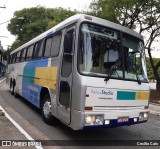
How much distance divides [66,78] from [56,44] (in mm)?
1706

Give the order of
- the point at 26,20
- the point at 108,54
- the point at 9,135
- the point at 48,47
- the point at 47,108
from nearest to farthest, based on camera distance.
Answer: the point at 108,54, the point at 9,135, the point at 47,108, the point at 48,47, the point at 26,20

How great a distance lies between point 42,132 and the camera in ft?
26.7

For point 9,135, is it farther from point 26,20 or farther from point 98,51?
point 26,20

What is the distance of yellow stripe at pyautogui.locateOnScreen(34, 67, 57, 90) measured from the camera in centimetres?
842

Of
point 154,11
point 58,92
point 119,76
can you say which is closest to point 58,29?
point 58,92

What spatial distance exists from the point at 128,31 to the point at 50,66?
2.65m

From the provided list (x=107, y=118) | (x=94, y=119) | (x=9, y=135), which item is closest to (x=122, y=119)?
(x=107, y=118)

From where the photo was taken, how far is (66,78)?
743 cm

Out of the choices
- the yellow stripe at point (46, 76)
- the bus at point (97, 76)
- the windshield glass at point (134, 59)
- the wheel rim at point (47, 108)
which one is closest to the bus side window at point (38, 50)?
the yellow stripe at point (46, 76)

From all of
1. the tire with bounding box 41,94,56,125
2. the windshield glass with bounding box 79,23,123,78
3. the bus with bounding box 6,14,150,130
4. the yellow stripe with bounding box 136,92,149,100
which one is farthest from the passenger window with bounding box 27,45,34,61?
the yellow stripe with bounding box 136,92,149,100

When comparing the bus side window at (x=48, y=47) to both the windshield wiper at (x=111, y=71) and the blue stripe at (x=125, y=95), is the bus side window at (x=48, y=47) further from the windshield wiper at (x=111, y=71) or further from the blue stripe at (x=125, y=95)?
the blue stripe at (x=125, y=95)

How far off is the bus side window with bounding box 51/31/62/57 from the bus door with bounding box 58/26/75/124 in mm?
592

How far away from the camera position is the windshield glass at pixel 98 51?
6887mm

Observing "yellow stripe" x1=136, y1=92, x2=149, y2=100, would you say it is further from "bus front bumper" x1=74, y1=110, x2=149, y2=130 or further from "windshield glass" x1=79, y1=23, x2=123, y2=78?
"windshield glass" x1=79, y1=23, x2=123, y2=78
